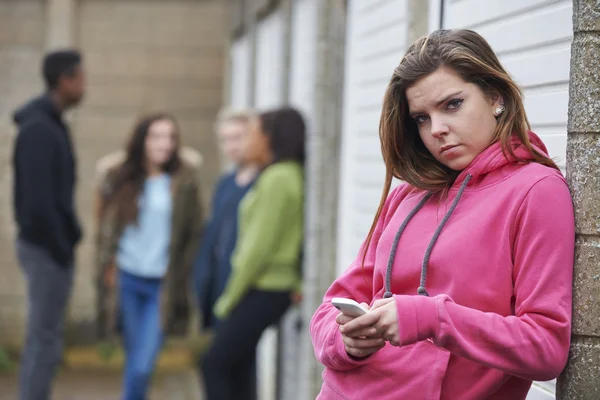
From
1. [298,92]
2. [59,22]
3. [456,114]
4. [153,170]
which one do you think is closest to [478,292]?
[456,114]

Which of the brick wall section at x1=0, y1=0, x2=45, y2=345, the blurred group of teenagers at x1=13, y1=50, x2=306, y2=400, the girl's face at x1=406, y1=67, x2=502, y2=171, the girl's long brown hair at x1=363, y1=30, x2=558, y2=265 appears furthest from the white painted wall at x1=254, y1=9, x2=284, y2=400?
the girl's face at x1=406, y1=67, x2=502, y2=171

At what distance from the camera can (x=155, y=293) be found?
7137mm

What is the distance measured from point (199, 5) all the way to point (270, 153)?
237 inches

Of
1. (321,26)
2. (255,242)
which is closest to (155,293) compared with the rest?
(255,242)

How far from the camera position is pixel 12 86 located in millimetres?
11852

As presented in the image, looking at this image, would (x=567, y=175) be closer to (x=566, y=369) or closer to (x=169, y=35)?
(x=566, y=369)

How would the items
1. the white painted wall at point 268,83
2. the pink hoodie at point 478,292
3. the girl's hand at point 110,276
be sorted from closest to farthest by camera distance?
1. the pink hoodie at point 478,292
2. the girl's hand at point 110,276
3. the white painted wall at point 268,83

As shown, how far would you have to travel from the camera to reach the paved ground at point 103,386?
9.15 metres

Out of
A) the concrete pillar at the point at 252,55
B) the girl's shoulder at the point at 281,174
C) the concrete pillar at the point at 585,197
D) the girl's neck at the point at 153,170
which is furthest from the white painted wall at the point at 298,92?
the concrete pillar at the point at 585,197

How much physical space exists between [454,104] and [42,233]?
14.2ft

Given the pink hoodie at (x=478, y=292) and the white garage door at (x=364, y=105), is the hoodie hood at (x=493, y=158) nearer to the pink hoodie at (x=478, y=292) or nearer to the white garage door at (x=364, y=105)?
the pink hoodie at (x=478, y=292)

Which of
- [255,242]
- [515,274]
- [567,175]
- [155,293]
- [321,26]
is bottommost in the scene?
[155,293]

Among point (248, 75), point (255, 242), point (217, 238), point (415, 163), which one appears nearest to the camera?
point (415, 163)

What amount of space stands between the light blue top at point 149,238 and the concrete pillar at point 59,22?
5.01m
